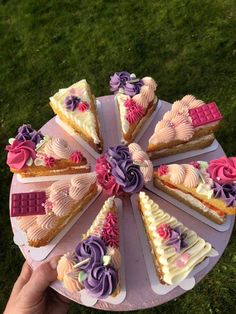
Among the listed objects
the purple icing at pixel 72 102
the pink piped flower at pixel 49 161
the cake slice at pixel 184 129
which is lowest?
the cake slice at pixel 184 129

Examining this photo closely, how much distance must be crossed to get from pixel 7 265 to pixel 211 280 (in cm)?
294

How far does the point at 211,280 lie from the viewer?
5.81m

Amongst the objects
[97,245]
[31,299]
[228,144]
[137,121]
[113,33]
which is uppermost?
[113,33]

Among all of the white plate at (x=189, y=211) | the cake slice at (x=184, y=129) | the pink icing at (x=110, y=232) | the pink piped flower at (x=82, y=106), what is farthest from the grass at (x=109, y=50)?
the pink icing at (x=110, y=232)

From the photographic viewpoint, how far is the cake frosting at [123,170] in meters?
4.45

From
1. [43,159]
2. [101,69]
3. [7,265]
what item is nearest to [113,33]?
[101,69]

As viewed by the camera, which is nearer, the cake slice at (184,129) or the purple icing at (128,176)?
the purple icing at (128,176)

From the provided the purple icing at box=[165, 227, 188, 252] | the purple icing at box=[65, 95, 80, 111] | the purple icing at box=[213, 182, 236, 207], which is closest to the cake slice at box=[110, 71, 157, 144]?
the purple icing at box=[65, 95, 80, 111]

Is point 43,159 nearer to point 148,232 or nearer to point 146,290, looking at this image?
point 148,232

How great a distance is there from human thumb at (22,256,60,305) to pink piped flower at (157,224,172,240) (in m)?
1.05

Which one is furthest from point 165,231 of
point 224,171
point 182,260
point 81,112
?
point 81,112

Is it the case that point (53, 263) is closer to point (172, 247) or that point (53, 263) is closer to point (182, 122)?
point (172, 247)

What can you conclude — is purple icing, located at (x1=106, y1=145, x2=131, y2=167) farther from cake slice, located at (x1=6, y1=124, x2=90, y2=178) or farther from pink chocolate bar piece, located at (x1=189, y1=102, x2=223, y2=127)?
pink chocolate bar piece, located at (x1=189, y1=102, x2=223, y2=127)

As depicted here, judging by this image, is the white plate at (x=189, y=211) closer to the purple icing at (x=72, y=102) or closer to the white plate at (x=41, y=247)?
the white plate at (x=41, y=247)
